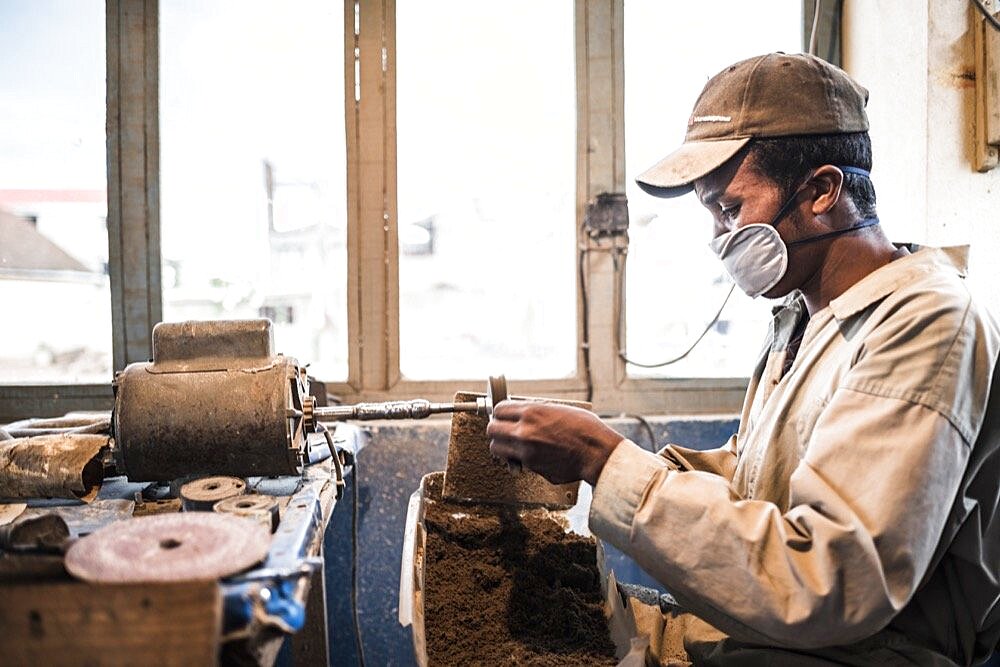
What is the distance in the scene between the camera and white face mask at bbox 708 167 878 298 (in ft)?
3.67

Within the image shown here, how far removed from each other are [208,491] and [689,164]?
1060 millimetres

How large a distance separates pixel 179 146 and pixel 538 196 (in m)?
1.23

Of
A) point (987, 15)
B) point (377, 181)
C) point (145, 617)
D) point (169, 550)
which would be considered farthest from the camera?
point (377, 181)

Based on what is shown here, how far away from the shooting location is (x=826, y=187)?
3.63 ft

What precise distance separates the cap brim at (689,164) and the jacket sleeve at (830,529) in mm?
464

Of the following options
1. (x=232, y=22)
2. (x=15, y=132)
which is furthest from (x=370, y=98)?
(x=15, y=132)

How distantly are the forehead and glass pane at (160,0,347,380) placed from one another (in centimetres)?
132

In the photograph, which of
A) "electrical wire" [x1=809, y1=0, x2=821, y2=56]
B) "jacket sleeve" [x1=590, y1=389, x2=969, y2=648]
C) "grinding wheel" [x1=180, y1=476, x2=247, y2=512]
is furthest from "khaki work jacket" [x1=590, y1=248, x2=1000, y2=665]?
"electrical wire" [x1=809, y1=0, x2=821, y2=56]

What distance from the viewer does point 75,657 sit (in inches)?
24.5

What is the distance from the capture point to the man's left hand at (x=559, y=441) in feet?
3.41

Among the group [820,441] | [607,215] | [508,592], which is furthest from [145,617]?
[607,215]

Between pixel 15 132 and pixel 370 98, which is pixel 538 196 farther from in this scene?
pixel 15 132

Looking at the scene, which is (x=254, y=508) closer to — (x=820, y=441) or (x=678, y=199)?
(x=820, y=441)

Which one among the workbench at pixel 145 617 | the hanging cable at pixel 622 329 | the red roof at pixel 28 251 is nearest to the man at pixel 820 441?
the workbench at pixel 145 617
